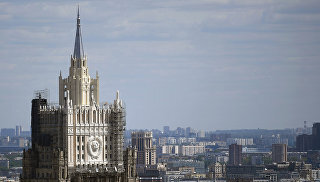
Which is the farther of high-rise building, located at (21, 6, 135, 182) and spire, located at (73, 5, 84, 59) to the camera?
spire, located at (73, 5, 84, 59)

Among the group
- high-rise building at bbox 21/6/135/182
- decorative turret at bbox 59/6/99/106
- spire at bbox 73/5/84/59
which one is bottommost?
high-rise building at bbox 21/6/135/182

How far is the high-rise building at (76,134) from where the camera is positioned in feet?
175

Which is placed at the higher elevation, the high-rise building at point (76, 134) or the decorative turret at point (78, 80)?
the decorative turret at point (78, 80)

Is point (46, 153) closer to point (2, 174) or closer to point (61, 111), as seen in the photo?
point (61, 111)

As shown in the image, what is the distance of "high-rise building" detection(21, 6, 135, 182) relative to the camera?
175ft

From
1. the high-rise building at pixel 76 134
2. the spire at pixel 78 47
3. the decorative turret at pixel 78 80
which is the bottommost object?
the high-rise building at pixel 76 134

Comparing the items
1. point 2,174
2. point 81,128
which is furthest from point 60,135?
point 2,174

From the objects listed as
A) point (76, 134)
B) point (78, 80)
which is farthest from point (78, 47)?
point (76, 134)

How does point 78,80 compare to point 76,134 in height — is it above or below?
above

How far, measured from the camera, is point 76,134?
53625 mm

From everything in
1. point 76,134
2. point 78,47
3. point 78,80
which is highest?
point 78,47

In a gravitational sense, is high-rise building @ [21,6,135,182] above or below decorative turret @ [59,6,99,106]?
below

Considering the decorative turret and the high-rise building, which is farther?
the decorative turret

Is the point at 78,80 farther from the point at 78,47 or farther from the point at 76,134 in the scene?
the point at 76,134
